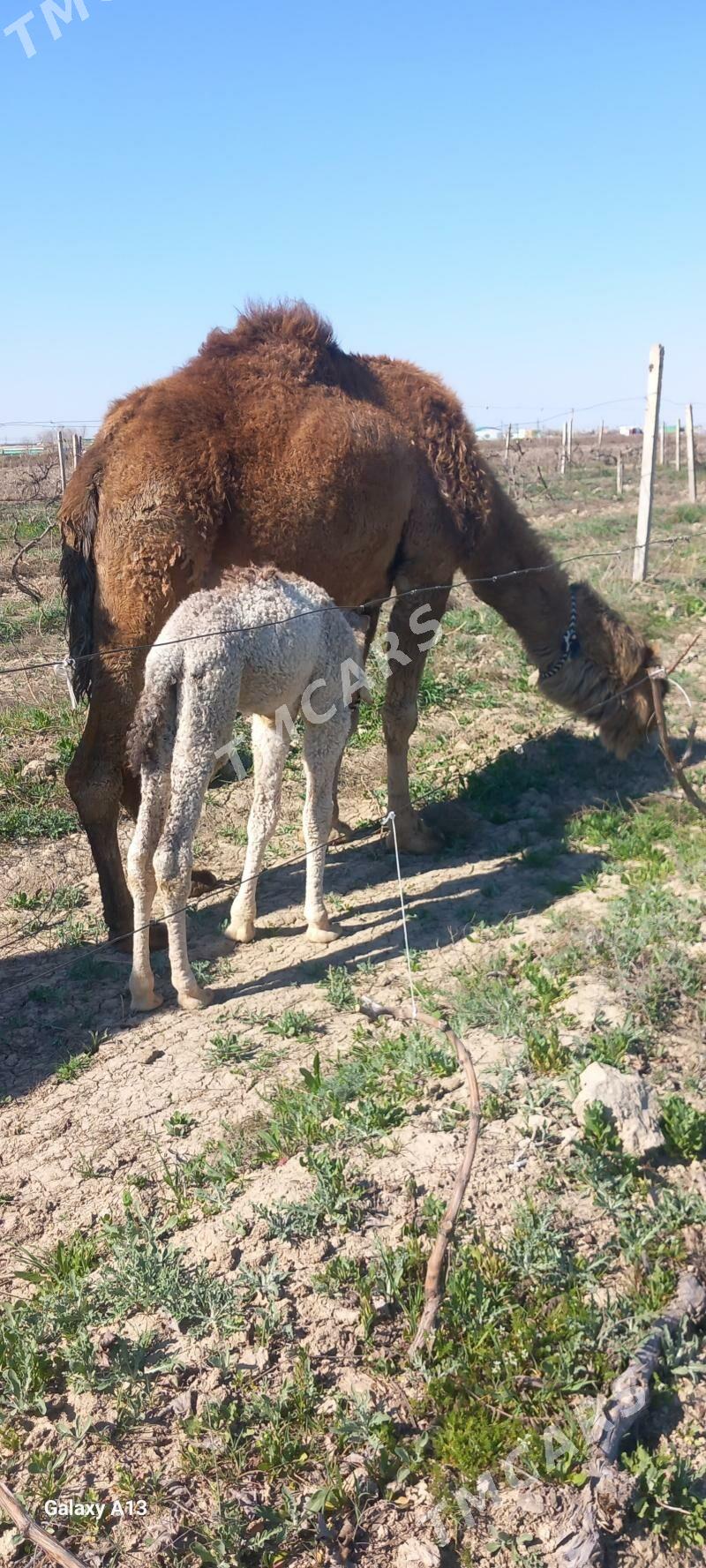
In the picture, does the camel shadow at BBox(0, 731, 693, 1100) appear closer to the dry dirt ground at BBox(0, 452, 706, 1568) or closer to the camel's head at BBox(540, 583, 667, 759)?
the dry dirt ground at BBox(0, 452, 706, 1568)

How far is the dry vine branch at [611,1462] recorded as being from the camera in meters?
2.66

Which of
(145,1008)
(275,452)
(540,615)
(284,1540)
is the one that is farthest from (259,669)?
(284,1540)

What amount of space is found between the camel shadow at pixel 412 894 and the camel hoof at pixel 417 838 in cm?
4

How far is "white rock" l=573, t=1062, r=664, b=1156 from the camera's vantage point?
3617mm

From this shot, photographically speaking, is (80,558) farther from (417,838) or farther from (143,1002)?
(417,838)

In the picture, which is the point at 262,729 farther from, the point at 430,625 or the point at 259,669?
the point at 430,625

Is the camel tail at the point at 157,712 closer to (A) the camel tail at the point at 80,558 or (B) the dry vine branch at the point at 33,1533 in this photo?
(A) the camel tail at the point at 80,558

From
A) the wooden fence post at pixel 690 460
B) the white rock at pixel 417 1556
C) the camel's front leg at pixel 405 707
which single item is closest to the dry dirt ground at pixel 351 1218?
the white rock at pixel 417 1556

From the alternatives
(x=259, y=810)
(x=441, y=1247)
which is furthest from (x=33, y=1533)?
(x=259, y=810)

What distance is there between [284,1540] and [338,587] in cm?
446

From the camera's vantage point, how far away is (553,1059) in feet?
13.2

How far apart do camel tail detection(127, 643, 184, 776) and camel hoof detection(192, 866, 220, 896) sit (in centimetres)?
158

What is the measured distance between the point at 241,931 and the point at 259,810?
2.25 feet

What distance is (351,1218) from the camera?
3451 mm
